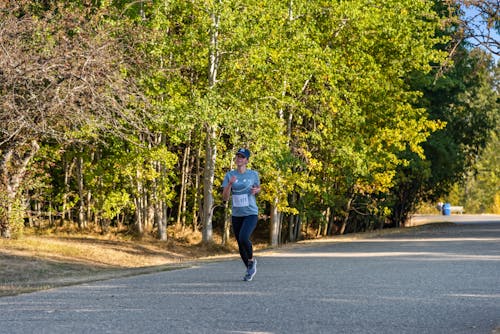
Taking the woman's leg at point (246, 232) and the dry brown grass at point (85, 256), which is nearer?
the woman's leg at point (246, 232)

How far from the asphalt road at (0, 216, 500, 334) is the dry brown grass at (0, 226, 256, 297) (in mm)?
1669

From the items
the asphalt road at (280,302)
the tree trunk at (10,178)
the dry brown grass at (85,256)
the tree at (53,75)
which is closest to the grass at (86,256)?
the dry brown grass at (85,256)

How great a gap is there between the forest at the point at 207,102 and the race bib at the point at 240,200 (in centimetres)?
505

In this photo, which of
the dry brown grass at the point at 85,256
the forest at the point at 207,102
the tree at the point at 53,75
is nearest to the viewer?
the dry brown grass at the point at 85,256

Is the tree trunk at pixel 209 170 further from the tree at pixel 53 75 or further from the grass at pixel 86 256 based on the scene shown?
the tree at pixel 53 75

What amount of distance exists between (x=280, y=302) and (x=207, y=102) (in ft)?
44.2

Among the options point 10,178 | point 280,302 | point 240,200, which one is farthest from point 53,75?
point 280,302

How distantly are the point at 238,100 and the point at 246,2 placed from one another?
2.86 m

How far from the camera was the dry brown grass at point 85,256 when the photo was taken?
15.2 metres

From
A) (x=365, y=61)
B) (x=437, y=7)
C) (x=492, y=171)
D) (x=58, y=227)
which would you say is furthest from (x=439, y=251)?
(x=492, y=171)

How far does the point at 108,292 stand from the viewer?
10.9 metres

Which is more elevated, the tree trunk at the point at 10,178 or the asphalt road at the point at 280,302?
the tree trunk at the point at 10,178

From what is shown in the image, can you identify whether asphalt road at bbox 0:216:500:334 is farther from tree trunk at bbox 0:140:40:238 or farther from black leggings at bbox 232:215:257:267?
tree trunk at bbox 0:140:40:238

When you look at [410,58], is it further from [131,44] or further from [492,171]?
[492,171]
